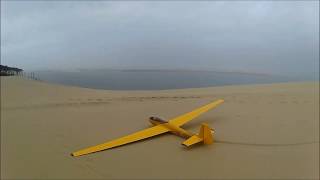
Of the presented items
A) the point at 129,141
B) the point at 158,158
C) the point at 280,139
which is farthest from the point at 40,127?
the point at 280,139

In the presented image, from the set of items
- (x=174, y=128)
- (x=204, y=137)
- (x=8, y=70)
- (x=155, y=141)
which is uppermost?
(x=8, y=70)

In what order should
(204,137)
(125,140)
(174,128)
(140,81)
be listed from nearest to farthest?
1. (204,137)
2. (125,140)
3. (174,128)
4. (140,81)

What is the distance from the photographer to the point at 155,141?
8.97 metres

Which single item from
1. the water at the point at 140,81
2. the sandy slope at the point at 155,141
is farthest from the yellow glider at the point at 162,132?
the water at the point at 140,81

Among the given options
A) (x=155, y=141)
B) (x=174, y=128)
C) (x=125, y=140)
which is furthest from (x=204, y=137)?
(x=125, y=140)

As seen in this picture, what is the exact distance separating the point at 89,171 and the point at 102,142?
2.14 m

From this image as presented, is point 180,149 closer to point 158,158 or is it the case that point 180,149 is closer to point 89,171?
point 158,158

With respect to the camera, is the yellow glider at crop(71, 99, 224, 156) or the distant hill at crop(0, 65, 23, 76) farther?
the distant hill at crop(0, 65, 23, 76)

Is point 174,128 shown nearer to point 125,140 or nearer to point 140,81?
point 125,140

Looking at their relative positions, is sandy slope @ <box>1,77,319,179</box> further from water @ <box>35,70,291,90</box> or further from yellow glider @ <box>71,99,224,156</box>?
water @ <box>35,70,291,90</box>

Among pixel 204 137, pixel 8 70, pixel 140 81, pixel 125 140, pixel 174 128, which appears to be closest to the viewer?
pixel 204 137

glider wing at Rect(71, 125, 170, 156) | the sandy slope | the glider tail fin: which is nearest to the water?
the sandy slope

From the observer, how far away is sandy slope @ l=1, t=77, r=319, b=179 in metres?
6.71

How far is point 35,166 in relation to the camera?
705cm
